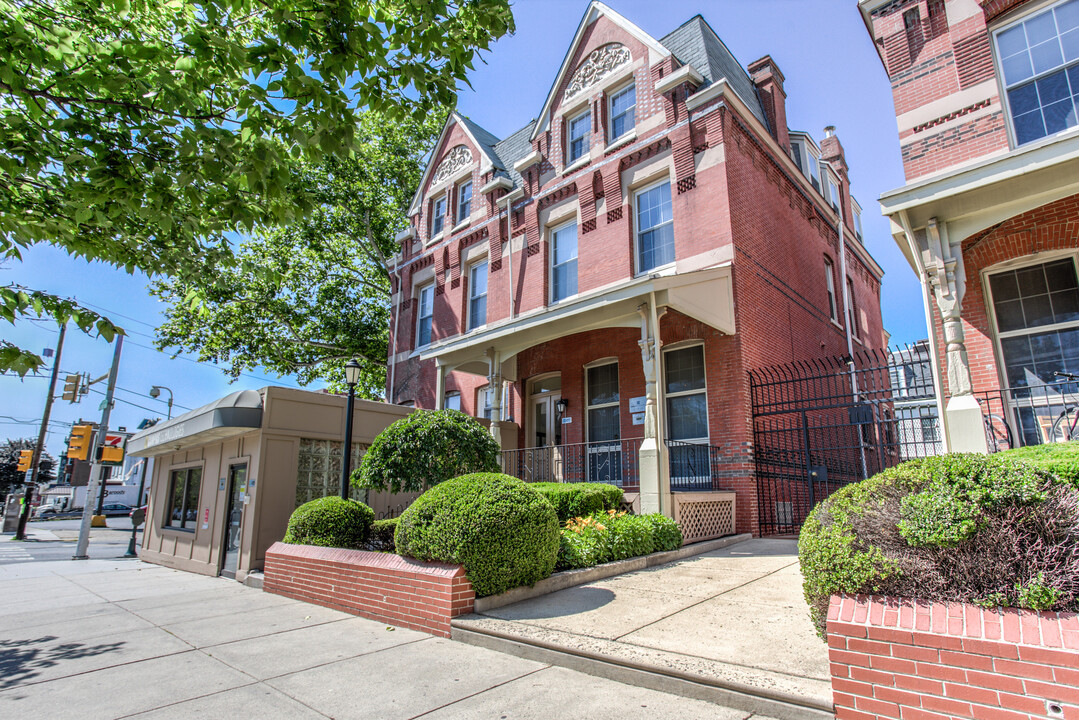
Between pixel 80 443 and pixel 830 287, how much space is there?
25557 millimetres

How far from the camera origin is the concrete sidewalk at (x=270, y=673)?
12.9 ft

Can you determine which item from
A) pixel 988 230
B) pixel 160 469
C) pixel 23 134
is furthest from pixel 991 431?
pixel 160 469

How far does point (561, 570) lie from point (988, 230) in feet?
26.2

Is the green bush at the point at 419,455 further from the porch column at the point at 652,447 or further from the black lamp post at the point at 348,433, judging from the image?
the porch column at the point at 652,447

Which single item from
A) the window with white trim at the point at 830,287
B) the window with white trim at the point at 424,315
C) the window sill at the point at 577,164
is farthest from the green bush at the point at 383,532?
the window with white trim at the point at 830,287

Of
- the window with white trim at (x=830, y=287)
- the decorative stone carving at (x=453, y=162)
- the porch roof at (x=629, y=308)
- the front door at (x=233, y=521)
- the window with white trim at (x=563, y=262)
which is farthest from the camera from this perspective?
the decorative stone carving at (x=453, y=162)

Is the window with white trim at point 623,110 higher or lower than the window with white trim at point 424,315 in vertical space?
higher

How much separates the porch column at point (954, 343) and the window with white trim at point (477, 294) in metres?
12.1

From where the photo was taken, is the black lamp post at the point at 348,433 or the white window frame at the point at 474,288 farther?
the white window frame at the point at 474,288

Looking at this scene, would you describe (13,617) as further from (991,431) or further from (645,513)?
(991,431)

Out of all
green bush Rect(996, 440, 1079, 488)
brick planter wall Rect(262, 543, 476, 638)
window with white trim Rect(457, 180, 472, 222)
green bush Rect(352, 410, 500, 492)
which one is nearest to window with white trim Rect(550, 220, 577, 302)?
window with white trim Rect(457, 180, 472, 222)

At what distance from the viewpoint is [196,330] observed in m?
22.4

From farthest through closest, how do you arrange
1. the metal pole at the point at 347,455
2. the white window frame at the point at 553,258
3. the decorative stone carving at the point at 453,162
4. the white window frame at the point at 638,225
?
1. the decorative stone carving at the point at 453,162
2. the white window frame at the point at 553,258
3. the white window frame at the point at 638,225
4. the metal pole at the point at 347,455

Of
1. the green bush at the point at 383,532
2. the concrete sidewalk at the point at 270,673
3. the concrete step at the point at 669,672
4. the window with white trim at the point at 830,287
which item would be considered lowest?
the concrete sidewalk at the point at 270,673
